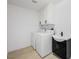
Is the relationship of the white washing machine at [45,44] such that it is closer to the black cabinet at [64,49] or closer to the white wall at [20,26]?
the black cabinet at [64,49]

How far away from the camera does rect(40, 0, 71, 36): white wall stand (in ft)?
7.66

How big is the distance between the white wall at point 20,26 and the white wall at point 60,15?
3.80 ft

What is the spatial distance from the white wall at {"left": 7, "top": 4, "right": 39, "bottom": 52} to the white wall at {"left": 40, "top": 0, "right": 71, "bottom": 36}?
1158mm

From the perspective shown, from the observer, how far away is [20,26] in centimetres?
322

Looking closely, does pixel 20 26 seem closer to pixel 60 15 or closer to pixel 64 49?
pixel 60 15

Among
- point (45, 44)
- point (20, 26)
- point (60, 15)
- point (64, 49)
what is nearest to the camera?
point (64, 49)

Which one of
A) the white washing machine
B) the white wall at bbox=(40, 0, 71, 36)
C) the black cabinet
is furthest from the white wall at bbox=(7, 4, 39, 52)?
the black cabinet

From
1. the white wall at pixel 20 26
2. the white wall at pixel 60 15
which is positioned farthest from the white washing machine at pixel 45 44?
the white wall at pixel 20 26

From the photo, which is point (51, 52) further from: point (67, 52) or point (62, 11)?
point (62, 11)

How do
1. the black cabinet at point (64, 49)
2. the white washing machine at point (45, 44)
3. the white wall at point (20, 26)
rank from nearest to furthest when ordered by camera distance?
the black cabinet at point (64, 49) → the white washing machine at point (45, 44) → the white wall at point (20, 26)

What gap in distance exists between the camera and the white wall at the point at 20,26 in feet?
9.48

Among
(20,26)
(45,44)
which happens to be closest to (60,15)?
(45,44)

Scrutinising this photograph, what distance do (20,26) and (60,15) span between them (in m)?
2.18
